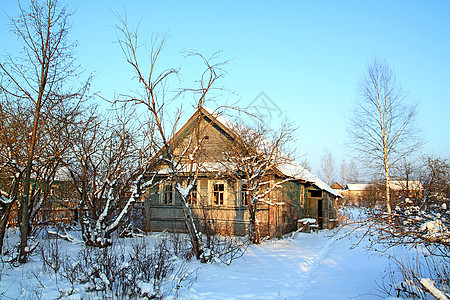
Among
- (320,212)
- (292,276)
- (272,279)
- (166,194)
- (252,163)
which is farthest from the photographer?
(320,212)

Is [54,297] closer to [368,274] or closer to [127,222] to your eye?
[368,274]

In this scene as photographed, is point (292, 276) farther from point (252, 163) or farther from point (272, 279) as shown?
point (252, 163)

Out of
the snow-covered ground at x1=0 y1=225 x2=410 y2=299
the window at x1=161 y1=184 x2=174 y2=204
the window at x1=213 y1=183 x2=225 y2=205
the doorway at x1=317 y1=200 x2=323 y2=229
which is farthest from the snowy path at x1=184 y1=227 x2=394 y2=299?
the doorway at x1=317 y1=200 x2=323 y2=229

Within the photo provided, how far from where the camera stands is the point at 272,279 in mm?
7938

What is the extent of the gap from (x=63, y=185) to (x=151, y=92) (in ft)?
37.4

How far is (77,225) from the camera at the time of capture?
1858cm

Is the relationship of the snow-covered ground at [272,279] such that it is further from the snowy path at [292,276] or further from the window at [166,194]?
the window at [166,194]

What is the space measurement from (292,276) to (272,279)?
2.43 feet

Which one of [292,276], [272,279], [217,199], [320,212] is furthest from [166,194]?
[320,212]

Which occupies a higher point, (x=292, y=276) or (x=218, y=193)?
(x=218, y=193)

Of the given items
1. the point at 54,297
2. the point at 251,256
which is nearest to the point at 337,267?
the point at 251,256

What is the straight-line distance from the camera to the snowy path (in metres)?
6.73

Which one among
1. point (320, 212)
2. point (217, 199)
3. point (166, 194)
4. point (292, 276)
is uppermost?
point (166, 194)

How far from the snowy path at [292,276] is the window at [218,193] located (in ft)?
16.9
